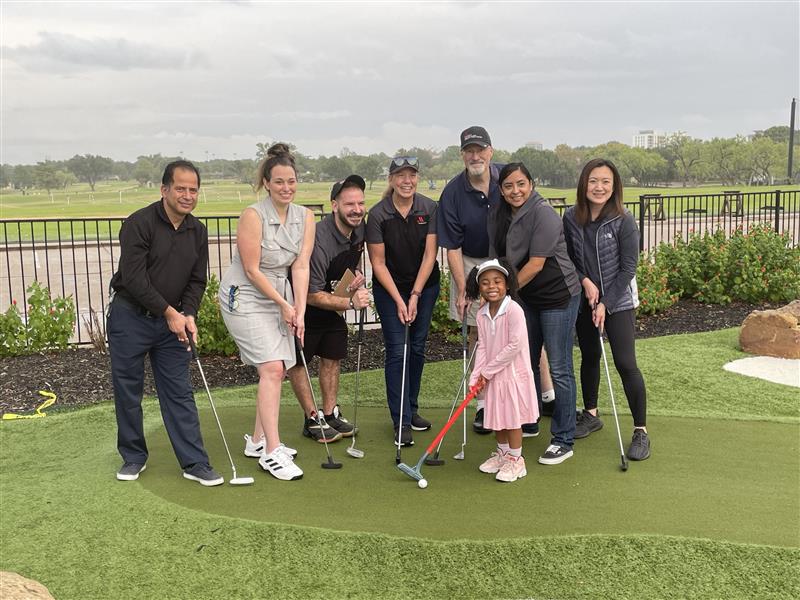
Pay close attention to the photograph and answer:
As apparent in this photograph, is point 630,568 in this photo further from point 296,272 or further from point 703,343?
point 703,343

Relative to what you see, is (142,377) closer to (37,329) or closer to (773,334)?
(37,329)

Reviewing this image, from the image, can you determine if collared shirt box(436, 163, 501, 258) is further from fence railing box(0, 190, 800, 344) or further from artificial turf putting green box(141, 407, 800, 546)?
fence railing box(0, 190, 800, 344)

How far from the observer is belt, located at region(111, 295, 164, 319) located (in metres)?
4.46

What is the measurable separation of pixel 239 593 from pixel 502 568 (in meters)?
1.15

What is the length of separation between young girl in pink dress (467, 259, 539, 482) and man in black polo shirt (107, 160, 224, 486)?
163cm

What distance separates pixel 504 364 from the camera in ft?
14.6

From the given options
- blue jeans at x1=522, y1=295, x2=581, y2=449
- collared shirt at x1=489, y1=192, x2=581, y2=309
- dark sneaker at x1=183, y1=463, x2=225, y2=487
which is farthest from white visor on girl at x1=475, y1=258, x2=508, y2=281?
dark sneaker at x1=183, y1=463, x2=225, y2=487

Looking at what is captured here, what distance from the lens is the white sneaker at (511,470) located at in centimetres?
453

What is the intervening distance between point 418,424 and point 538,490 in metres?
1.38

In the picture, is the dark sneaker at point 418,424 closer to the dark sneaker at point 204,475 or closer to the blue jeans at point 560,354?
the blue jeans at point 560,354

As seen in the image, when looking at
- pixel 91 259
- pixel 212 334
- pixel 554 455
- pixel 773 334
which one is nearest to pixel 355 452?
pixel 554 455

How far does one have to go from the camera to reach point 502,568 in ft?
11.5

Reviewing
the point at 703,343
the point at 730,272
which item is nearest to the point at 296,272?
the point at 703,343

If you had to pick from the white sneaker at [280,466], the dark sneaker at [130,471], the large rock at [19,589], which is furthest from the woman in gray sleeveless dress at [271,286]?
the large rock at [19,589]
